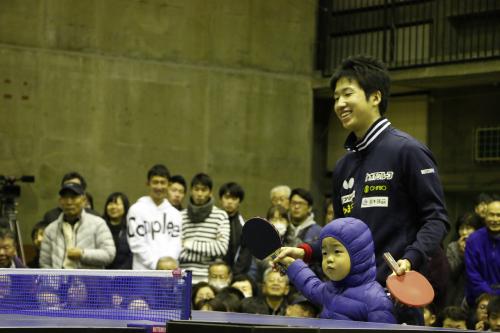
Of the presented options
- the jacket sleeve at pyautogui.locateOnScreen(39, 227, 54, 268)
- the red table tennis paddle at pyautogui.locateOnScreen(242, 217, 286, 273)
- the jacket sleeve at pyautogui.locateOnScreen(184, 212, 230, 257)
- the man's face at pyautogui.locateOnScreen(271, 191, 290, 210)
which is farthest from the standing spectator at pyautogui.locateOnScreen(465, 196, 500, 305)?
the red table tennis paddle at pyautogui.locateOnScreen(242, 217, 286, 273)

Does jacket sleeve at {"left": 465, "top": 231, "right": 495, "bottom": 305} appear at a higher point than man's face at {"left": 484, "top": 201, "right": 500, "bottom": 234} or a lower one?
lower

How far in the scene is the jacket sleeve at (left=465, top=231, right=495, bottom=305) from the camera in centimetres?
935

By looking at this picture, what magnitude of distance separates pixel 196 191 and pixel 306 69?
21.1 feet

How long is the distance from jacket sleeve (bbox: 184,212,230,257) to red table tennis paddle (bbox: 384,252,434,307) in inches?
236

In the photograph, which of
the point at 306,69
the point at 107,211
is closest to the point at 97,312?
the point at 107,211

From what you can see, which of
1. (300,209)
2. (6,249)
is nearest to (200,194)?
(300,209)

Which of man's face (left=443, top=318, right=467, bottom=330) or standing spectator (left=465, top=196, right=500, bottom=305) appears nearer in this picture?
man's face (left=443, top=318, right=467, bottom=330)

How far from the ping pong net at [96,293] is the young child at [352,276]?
922 millimetres

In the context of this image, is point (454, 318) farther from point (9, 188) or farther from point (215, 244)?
point (9, 188)

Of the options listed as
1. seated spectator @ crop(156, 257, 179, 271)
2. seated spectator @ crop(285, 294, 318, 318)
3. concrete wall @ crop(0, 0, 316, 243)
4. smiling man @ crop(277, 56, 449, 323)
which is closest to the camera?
smiling man @ crop(277, 56, 449, 323)

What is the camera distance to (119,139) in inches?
597

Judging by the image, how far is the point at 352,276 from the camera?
5.02 m

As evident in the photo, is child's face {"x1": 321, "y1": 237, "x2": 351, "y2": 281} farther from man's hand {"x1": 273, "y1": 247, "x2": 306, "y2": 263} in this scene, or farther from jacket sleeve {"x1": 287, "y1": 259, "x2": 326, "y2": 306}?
man's hand {"x1": 273, "y1": 247, "x2": 306, "y2": 263}

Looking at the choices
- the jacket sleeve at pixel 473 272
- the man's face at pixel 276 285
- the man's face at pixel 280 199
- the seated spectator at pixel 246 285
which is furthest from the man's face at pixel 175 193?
the jacket sleeve at pixel 473 272
